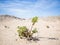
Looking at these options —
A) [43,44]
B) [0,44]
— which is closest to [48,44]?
[43,44]

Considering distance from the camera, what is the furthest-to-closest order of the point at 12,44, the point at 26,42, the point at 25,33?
the point at 25,33
the point at 26,42
the point at 12,44

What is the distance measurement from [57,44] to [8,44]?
15.2 ft

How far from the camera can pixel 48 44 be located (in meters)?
11.6

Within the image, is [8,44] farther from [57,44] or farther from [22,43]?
[57,44]

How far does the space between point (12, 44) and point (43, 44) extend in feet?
9.44

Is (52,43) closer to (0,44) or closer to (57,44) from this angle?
(57,44)

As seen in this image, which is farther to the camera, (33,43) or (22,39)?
(22,39)

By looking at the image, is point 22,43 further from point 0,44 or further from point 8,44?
point 0,44

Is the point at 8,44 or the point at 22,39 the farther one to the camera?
the point at 22,39

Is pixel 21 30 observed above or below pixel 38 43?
above

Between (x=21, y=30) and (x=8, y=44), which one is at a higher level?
(x=21, y=30)

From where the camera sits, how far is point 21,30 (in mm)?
12703

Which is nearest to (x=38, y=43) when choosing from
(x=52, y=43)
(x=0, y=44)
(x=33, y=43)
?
(x=33, y=43)

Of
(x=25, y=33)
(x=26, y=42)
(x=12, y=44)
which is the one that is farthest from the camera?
(x=25, y=33)
